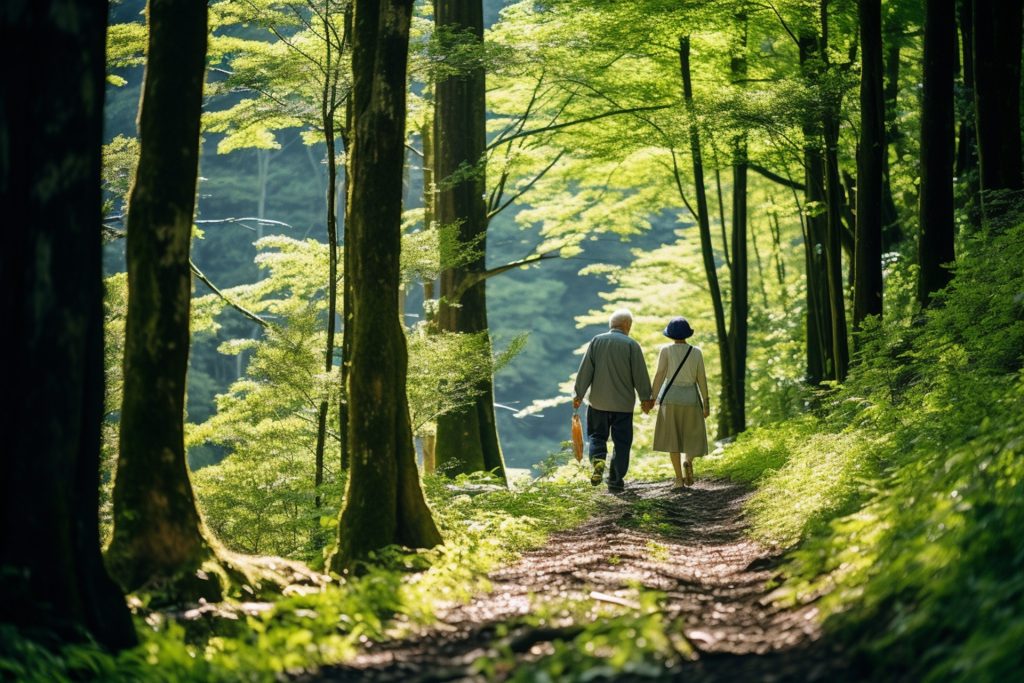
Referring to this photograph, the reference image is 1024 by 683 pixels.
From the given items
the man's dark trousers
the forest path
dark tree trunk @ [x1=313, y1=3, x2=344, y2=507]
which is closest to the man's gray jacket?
the man's dark trousers

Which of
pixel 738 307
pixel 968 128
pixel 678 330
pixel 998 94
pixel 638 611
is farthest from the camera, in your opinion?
pixel 738 307

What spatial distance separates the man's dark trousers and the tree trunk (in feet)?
22.5

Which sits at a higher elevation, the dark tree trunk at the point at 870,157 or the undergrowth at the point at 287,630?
the dark tree trunk at the point at 870,157

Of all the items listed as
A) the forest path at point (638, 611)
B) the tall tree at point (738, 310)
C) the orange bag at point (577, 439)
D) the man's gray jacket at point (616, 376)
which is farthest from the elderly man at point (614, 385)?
the tall tree at point (738, 310)

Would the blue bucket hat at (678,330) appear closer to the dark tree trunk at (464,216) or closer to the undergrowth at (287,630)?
the dark tree trunk at (464,216)

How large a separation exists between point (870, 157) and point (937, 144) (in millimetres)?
1368

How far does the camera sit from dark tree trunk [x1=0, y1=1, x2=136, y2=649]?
405 centimetres

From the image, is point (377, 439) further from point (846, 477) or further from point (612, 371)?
point (612, 371)

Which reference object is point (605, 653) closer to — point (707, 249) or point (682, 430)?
point (682, 430)

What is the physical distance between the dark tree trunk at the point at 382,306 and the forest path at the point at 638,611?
0.86 metres

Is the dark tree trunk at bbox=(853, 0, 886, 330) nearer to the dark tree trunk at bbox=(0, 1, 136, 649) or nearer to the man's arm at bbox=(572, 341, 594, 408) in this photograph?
the man's arm at bbox=(572, 341, 594, 408)

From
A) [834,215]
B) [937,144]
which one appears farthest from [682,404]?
[834,215]

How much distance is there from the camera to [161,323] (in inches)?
224

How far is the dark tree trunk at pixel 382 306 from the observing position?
7117 millimetres
